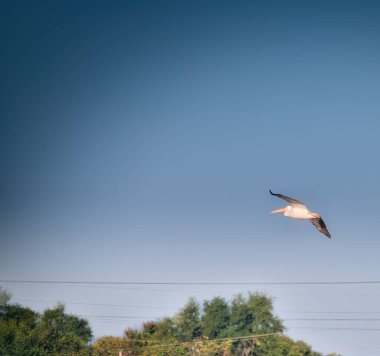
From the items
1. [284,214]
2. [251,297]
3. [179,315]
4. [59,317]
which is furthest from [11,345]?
[284,214]

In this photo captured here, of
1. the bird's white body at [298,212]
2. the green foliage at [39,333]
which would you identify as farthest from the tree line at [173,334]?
the bird's white body at [298,212]

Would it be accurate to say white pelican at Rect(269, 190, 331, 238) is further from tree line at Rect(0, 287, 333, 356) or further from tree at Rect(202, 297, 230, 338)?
tree at Rect(202, 297, 230, 338)

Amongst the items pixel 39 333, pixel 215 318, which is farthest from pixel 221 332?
pixel 39 333

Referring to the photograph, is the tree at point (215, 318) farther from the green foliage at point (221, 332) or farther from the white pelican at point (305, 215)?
the white pelican at point (305, 215)

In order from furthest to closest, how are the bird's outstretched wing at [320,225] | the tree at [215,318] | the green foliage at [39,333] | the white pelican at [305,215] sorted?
the tree at [215,318] < the green foliage at [39,333] < the bird's outstretched wing at [320,225] < the white pelican at [305,215]

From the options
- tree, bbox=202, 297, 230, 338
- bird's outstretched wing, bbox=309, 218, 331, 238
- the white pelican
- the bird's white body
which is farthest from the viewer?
tree, bbox=202, 297, 230, 338

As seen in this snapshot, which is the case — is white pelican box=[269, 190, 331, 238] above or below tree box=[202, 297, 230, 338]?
below

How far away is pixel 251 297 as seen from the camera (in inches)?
4277

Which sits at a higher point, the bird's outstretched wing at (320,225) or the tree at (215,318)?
the tree at (215,318)

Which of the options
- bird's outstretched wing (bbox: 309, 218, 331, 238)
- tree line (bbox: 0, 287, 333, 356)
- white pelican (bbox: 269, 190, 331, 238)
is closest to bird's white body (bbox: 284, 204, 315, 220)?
white pelican (bbox: 269, 190, 331, 238)

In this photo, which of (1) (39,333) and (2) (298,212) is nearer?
(2) (298,212)

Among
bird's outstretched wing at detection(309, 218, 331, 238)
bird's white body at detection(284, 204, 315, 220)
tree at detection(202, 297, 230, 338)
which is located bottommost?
bird's outstretched wing at detection(309, 218, 331, 238)

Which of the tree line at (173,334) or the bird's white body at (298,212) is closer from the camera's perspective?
the bird's white body at (298,212)

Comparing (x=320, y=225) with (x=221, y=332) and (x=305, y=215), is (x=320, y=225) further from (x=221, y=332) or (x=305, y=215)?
(x=221, y=332)
